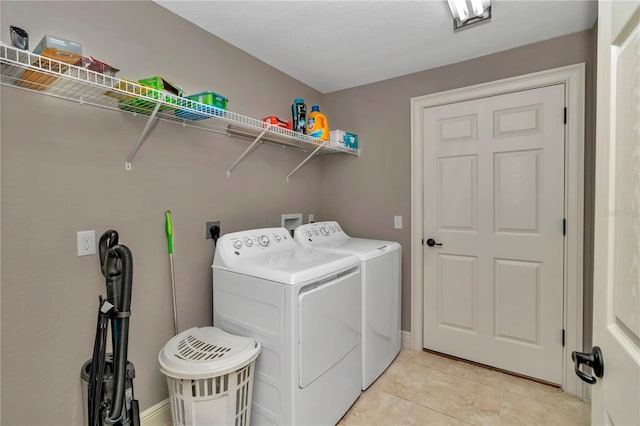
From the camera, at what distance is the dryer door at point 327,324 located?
1.51 meters

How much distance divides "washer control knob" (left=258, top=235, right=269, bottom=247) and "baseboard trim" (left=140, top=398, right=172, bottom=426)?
3.33ft

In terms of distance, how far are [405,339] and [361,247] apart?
40.9 inches

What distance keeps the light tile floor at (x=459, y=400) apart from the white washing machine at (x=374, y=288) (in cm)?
15

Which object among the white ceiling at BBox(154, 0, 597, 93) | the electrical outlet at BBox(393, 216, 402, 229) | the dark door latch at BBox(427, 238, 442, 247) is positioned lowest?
the dark door latch at BBox(427, 238, 442, 247)

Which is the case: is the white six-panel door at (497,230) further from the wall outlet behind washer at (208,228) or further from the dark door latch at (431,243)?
the wall outlet behind washer at (208,228)

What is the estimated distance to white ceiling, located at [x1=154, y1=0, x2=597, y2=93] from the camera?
1.70 m

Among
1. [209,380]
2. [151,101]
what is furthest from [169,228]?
[209,380]

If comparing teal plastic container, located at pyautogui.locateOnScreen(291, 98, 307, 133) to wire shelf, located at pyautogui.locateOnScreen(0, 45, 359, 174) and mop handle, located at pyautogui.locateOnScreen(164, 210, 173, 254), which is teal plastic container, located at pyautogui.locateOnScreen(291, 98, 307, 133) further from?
mop handle, located at pyautogui.locateOnScreen(164, 210, 173, 254)

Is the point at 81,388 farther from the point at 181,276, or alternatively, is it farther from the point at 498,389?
the point at 498,389

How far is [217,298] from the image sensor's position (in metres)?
1.81

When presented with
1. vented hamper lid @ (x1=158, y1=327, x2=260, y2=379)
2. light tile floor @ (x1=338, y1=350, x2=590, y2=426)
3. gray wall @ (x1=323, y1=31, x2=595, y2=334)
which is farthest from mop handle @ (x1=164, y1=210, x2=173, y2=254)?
gray wall @ (x1=323, y1=31, x2=595, y2=334)

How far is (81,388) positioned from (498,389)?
2.44 metres

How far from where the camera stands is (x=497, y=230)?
2281mm

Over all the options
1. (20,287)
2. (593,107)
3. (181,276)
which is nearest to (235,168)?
(181,276)
